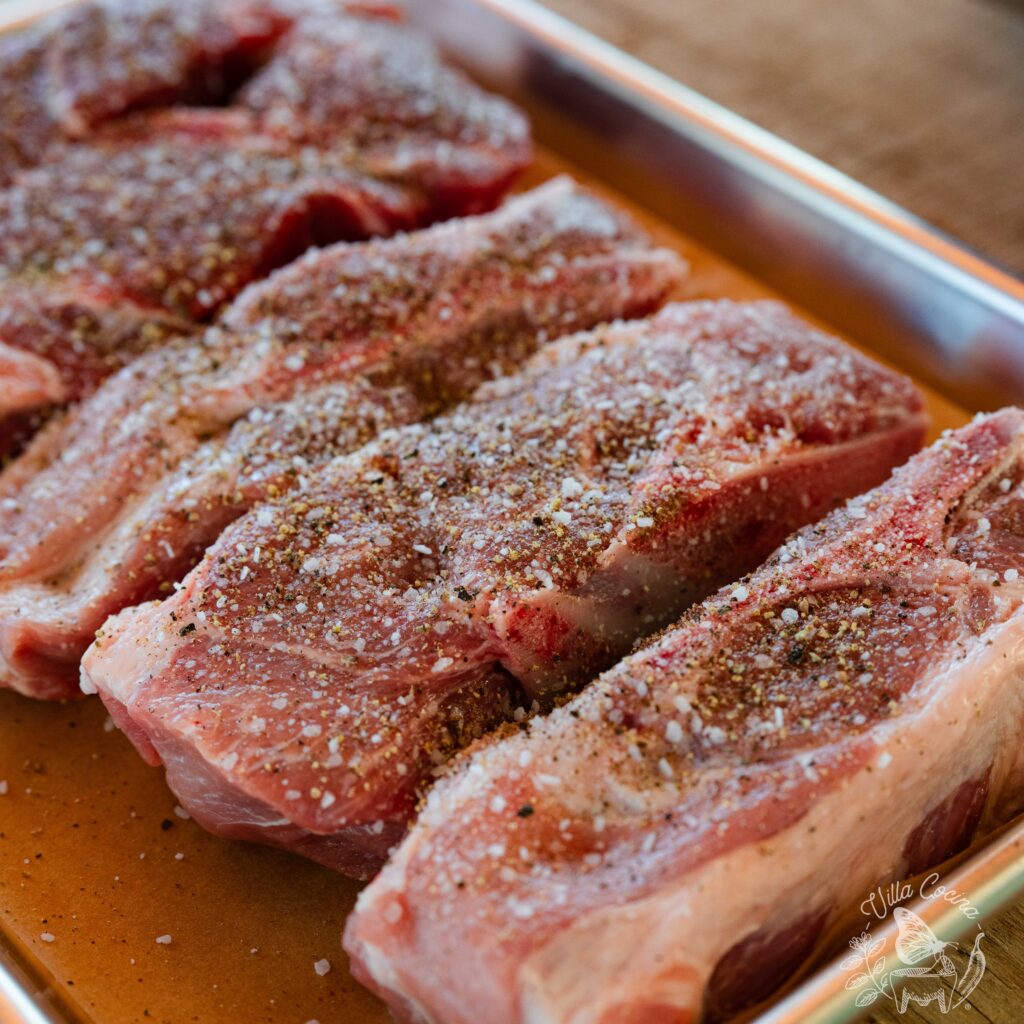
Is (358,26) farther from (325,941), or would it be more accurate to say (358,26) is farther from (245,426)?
(325,941)

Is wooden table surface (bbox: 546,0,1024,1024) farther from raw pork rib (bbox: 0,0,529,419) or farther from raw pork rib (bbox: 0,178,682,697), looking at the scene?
raw pork rib (bbox: 0,178,682,697)

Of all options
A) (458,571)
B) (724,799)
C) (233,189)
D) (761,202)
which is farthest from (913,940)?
(233,189)

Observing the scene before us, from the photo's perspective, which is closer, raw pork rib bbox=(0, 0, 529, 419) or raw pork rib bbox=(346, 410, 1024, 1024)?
raw pork rib bbox=(346, 410, 1024, 1024)

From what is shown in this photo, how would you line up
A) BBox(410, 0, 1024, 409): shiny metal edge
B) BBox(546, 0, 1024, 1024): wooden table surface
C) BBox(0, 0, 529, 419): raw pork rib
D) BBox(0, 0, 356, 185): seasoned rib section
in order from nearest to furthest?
1. BBox(0, 0, 529, 419): raw pork rib
2. BBox(410, 0, 1024, 409): shiny metal edge
3. BBox(0, 0, 356, 185): seasoned rib section
4. BBox(546, 0, 1024, 1024): wooden table surface

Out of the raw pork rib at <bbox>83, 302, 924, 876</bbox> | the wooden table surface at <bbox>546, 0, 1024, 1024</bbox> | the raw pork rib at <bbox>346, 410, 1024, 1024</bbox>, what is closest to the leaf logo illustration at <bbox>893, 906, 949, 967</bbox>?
the raw pork rib at <bbox>346, 410, 1024, 1024</bbox>

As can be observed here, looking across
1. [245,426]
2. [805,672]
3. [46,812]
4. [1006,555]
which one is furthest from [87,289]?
[1006,555]

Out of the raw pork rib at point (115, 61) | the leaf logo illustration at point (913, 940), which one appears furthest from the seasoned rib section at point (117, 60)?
the leaf logo illustration at point (913, 940)

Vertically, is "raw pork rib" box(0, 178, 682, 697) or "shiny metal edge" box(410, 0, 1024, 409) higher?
"shiny metal edge" box(410, 0, 1024, 409)
